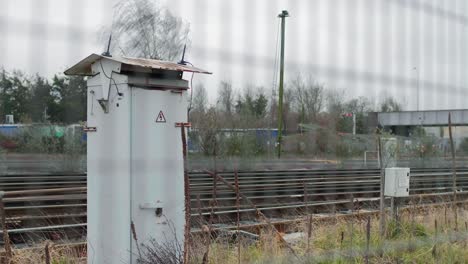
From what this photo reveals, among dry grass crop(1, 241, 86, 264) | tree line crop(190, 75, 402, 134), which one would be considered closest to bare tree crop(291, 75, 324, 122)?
tree line crop(190, 75, 402, 134)

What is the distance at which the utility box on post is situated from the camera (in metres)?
3.56

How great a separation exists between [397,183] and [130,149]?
3.67 m

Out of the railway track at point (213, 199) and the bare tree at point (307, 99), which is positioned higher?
the bare tree at point (307, 99)

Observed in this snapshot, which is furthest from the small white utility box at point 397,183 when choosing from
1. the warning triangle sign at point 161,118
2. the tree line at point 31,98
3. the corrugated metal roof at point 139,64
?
the tree line at point 31,98

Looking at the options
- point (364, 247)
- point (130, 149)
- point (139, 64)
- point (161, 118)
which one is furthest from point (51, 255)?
point (364, 247)

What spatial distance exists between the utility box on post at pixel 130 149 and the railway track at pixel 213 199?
0.34 m

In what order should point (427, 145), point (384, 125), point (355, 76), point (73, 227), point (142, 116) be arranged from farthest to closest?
point (427, 145) → point (73, 227) → point (384, 125) → point (142, 116) → point (355, 76)

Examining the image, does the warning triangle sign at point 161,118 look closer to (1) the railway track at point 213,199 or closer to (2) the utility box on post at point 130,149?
(2) the utility box on post at point 130,149

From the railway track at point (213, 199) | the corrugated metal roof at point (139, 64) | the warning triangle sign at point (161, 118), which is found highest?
the corrugated metal roof at point (139, 64)

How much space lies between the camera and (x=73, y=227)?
273 inches

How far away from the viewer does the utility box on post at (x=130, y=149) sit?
356cm

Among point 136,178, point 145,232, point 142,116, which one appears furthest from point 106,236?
point 142,116

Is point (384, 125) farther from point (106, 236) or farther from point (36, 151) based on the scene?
point (36, 151)

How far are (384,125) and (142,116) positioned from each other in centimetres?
269
